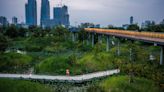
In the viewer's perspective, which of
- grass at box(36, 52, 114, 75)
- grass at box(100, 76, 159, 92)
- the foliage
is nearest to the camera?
grass at box(100, 76, 159, 92)

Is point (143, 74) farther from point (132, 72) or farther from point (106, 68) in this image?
point (106, 68)

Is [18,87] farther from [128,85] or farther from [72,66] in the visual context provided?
[72,66]

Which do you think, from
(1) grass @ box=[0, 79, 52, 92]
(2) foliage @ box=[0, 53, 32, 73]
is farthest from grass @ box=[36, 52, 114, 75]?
(1) grass @ box=[0, 79, 52, 92]

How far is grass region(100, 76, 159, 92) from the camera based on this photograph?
30133 mm

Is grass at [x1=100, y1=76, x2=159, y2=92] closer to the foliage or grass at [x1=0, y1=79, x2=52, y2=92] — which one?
grass at [x1=0, y1=79, x2=52, y2=92]

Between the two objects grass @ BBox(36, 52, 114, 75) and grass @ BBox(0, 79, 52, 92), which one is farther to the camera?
grass @ BBox(36, 52, 114, 75)

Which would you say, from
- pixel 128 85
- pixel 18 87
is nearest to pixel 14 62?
pixel 18 87

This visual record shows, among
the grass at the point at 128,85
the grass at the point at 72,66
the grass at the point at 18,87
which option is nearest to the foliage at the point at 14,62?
the grass at the point at 72,66

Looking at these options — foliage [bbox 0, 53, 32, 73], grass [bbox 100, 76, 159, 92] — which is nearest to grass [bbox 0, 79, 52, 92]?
grass [bbox 100, 76, 159, 92]

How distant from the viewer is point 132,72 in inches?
1396

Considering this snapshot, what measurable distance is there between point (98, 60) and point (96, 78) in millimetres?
10348

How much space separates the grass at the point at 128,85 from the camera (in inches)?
1186

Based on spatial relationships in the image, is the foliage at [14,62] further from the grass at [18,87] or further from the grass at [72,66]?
the grass at [18,87]

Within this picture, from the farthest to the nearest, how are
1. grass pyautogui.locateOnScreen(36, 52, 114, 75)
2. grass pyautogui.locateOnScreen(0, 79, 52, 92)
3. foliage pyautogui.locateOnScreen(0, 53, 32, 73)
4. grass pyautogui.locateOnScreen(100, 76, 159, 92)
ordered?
foliage pyautogui.locateOnScreen(0, 53, 32, 73) < grass pyautogui.locateOnScreen(36, 52, 114, 75) < grass pyautogui.locateOnScreen(100, 76, 159, 92) < grass pyautogui.locateOnScreen(0, 79, 52, 92)
